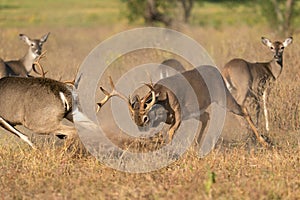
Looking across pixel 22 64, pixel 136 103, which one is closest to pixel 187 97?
pixel 136 103

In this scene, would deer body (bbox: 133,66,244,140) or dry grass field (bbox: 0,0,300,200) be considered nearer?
dry grass field (bbox: 0,0,300,200)

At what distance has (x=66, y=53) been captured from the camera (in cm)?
2225

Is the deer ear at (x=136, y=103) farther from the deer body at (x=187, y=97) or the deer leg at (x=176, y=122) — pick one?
the deer leg at (x=176, y=122)

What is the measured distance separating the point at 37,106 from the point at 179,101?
102 inches

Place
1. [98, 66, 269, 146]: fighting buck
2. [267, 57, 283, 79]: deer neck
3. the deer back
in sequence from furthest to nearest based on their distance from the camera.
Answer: [267, 57, 283, 79]: deer neck < [98, 66, 269, 146]: fighting buck < the deer back

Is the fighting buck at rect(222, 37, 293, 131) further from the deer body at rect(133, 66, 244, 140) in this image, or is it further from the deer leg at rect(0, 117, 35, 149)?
the deer leg at rect(0, 117, 35, 149)

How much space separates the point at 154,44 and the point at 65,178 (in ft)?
42.8

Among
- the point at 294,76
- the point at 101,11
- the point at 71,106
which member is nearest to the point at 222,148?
the point at 71,106

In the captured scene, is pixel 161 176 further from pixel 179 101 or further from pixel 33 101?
pixel 179 101

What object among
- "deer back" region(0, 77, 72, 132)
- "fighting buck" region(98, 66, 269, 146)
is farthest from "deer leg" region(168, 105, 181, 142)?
"deer back" region(0, 77, 72, 132)

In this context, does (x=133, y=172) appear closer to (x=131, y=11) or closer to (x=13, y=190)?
(x=13, y=190)

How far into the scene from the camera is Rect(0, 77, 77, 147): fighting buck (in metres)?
9.61

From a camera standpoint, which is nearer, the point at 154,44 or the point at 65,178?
the point at 65,178

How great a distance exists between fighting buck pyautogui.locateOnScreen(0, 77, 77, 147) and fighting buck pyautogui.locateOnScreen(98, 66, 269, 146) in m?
0.85
